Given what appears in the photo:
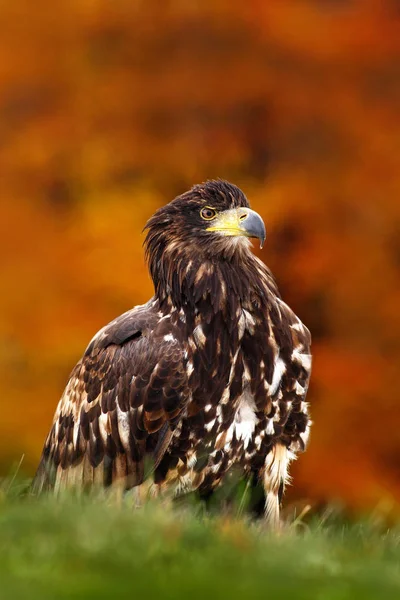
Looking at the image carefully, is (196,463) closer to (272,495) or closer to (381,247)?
(272,495)

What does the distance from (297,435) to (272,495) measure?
0.41m

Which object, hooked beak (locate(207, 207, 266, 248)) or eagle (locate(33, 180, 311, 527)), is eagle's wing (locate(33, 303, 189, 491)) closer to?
eagle (locate(33, 180, 311, 527))

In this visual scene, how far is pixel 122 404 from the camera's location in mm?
6762

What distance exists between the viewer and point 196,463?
21.3 feet

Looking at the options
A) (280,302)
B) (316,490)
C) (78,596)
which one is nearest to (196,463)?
(280,302)

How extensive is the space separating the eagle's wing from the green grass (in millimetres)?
1574

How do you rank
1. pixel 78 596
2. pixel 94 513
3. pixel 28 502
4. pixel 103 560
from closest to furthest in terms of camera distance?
1. pixel 78 596
2. pixel 103 560
3. pixel 94 513
4. pixel 28 502

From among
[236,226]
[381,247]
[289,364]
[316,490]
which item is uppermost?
[381,247]

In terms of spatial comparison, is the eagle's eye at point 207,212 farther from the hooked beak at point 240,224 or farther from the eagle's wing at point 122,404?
the eagle's wing at point 122,404

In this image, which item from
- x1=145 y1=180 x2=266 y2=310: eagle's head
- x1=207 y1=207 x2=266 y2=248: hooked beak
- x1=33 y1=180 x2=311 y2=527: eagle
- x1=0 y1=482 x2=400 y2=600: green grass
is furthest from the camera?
x1=145 y1=180 x2=266 y2=310: eagle's head

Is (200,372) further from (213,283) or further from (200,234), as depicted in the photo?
(200,234)

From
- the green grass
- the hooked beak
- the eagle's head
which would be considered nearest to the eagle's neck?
the eagle's head

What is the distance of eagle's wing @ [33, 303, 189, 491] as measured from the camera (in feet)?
21.3

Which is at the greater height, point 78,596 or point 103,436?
point 103,436
